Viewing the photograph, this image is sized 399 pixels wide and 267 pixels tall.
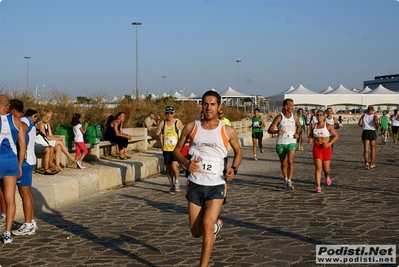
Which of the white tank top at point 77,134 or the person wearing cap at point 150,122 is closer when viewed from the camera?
the white tank top at point 77,134

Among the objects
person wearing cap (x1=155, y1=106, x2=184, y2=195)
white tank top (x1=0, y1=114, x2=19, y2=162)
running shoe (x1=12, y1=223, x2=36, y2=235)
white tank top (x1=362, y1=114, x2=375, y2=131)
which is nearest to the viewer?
white tank top (x1=0, y1=114, x2=19, y2=162)

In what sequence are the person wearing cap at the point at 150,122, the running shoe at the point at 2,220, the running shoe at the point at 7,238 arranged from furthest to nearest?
1. the person wearing cap at the point at 150,122
2. the running shoe at the point at 2,220
3. the running shoe at the point at 7,238

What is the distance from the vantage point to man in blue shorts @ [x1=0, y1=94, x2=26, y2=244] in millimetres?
7492

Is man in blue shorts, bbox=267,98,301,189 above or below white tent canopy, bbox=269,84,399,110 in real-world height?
below

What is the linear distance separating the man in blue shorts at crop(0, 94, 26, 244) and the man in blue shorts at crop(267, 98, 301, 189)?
6.06m

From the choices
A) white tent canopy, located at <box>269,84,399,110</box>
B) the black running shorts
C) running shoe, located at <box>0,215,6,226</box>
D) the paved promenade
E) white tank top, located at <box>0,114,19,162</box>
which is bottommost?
the paved promenade

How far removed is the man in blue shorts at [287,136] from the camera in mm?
12461

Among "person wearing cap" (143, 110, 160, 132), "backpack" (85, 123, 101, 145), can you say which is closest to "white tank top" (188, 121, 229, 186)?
"backpack" (85, 123, 101, 145)

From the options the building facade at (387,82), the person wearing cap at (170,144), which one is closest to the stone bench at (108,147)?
the person wearing cap at (170,144)

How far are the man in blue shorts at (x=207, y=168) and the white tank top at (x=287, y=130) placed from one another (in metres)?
6.32

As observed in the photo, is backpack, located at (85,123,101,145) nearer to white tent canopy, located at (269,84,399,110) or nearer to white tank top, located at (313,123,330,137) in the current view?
white tank top, located at (313,123,330,137)

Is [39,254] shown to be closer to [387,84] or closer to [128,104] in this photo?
[128,104]

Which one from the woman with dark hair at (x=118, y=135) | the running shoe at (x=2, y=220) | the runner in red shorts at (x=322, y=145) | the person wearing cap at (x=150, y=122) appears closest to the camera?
the running shoe at (x=2, y=220)

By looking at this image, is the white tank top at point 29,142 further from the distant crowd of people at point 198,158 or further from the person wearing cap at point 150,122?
the person wearing cap at point 150,122
